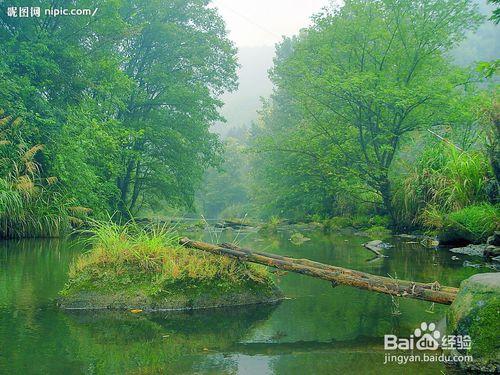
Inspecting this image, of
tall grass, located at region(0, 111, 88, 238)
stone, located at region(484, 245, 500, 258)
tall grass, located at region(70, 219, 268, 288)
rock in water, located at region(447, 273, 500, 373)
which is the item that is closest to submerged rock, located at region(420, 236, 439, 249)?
stone, located at region(484, 245, 500, 258)

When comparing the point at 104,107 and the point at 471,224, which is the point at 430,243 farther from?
the point at 104,107

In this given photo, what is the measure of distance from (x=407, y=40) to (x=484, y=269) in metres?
14.0

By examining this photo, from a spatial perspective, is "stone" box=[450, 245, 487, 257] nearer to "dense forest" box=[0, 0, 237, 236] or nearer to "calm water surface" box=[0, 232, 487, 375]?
"calm water surface" box=[0, 232, 487, 375]

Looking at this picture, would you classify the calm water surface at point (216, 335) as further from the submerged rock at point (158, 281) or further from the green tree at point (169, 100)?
the green tree at point (169, 100)

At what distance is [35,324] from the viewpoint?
489cm

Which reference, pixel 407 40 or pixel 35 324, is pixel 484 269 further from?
pixel 407 40

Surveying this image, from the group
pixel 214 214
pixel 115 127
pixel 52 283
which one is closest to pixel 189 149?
pixel 115 127

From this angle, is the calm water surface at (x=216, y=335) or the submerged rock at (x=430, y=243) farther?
the submerged rock at (x=430, y=243)

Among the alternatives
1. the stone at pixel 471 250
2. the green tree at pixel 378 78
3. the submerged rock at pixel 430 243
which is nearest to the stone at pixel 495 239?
the stone at pixel 471 250

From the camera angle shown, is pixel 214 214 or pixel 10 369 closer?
pixel 10 369

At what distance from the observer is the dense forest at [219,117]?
47.6 feet

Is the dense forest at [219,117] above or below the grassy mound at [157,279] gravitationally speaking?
above

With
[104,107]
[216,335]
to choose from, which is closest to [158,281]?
[216,335]

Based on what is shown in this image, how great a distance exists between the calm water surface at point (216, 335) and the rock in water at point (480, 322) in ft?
0.84
